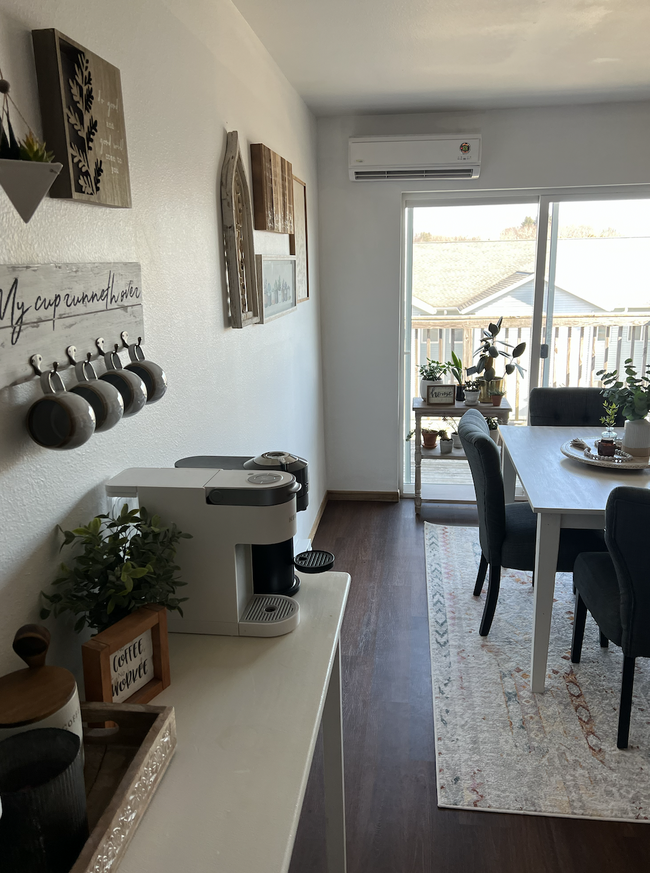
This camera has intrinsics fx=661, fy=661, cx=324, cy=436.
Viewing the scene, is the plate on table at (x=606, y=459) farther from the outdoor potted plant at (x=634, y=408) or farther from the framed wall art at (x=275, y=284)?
the framed wall art at (x=275, y=284)

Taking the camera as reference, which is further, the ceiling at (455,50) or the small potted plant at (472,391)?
the small potted plant at (472,391)

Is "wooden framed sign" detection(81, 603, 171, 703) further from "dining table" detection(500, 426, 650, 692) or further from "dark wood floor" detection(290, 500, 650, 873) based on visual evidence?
"dining table" detection(500, 426, 650, 692)

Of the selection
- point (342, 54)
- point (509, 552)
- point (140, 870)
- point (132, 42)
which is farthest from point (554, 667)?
point (342, 54)

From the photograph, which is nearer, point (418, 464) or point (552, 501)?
point (552, 501)

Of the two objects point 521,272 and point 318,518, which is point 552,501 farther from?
point 521,272

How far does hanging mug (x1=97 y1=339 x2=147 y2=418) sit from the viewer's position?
4.11 ft

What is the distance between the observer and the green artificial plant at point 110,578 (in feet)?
3.60

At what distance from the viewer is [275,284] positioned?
110 inches

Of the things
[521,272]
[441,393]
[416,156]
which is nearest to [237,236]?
[416,156]

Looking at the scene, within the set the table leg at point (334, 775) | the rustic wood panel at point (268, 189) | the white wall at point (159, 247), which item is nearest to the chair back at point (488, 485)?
the white wall at point (159, 247)

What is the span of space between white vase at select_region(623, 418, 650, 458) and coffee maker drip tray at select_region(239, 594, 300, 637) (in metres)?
1.85

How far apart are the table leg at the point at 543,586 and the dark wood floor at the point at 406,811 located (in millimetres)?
421

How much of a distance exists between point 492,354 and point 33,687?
3.67m

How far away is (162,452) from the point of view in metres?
1.64
